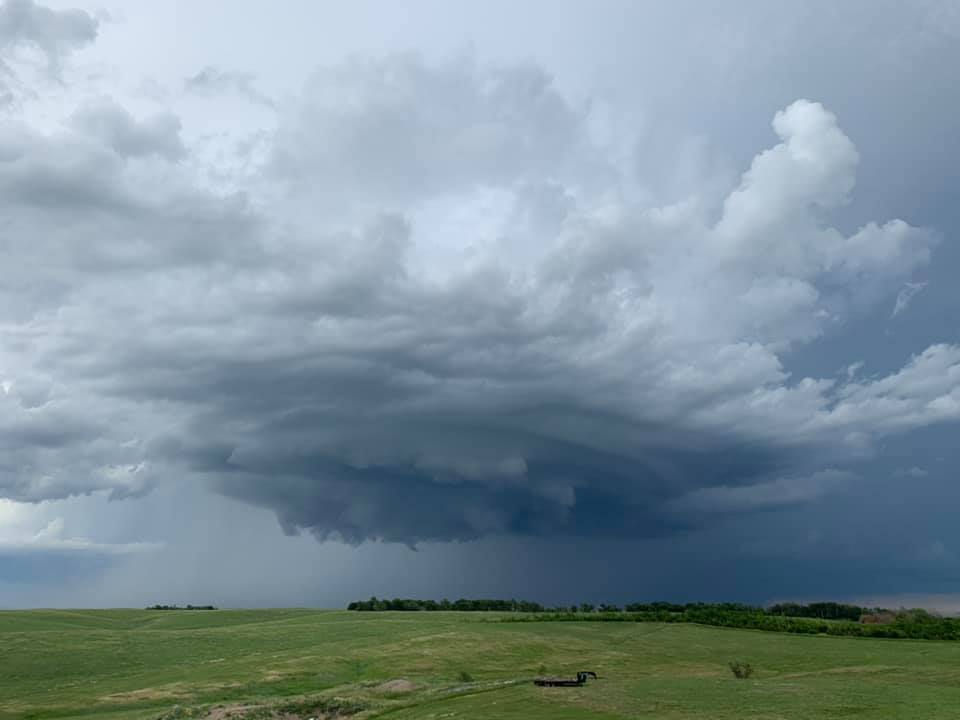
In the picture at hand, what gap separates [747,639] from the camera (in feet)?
384

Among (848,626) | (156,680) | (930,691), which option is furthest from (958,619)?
(156,680)

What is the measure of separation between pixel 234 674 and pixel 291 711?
26437 millimetres

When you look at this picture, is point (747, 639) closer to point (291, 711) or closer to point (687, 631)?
point (687, 631)

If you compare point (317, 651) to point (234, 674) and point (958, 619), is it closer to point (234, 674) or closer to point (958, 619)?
point (234, 674)

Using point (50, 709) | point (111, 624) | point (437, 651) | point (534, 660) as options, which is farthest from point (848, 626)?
point (111, 624)

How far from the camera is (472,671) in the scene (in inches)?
3558

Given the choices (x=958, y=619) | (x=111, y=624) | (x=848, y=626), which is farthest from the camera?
(x=111, y=624)

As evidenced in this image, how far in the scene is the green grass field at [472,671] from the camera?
179 ft

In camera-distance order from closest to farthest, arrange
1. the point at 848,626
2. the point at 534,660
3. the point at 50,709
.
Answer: the point at 50,709 < the point at 534,660 < the point at 848,626

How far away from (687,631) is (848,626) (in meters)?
23.8

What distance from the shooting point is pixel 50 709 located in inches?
2953

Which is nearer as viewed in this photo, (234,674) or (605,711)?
(605,711)

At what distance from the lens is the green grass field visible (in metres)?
54.7

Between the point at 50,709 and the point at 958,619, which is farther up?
the point at 958,619
